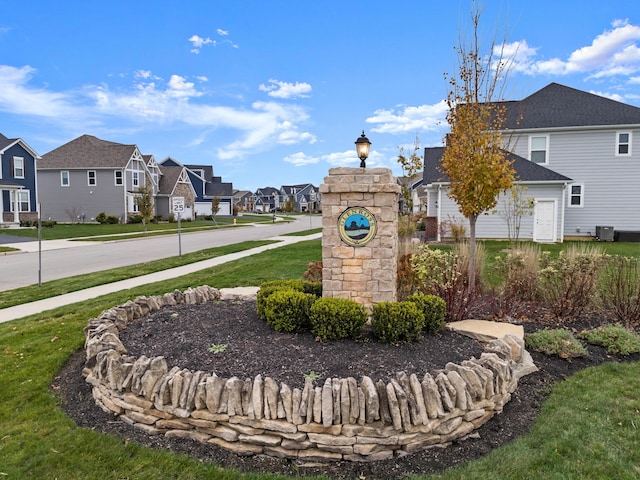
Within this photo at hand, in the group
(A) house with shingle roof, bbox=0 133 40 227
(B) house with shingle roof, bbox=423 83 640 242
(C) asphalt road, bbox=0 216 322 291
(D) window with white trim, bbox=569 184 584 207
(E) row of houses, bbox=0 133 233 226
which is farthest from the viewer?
(E) row of houses, bbox=0 133 233 226

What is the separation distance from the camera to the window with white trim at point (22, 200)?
105 ft

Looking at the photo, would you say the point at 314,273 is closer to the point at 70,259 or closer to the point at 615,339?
the point at 615,339

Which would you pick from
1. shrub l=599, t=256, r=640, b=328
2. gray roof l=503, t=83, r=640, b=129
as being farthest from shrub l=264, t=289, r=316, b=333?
gray roof l=503, t=83, r=640, b=129

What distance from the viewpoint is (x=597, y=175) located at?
20.6 m

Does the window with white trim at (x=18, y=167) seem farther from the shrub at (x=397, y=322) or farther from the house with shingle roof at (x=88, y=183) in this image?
the shrub at (x=397, y=322)

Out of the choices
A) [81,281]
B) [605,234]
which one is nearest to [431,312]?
[81,281]

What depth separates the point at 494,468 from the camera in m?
3.29

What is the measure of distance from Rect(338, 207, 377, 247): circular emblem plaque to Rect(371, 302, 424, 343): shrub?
99cm

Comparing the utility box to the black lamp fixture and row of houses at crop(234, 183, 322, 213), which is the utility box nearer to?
Result: the black lamp fixture

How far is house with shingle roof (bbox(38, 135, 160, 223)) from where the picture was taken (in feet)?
129

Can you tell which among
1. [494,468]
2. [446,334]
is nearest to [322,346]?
[446,334]

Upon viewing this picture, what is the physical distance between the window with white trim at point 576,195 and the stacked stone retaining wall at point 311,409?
20021 millimetres

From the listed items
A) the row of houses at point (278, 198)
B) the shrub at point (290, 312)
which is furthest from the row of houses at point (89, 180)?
the row of houses at point (278, 198)

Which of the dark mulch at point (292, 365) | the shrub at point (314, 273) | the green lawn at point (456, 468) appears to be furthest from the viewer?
the shrub at point (314, 273)
